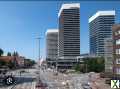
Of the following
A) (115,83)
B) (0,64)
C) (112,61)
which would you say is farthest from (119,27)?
(0,64)

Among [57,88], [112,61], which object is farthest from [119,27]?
[57,88]

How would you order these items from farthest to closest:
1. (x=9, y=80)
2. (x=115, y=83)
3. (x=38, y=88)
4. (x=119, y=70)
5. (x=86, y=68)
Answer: (x=86, y=68)
(x=119, y=70)
(x=38, y=88)
(x=115, y=83)
(x=9, y=80)

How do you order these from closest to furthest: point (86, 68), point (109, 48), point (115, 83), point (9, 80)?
point (9, 80)
point (115, 83)
point (109, 48)
point (86, 68)

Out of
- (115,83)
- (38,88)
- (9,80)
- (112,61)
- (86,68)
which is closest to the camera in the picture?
(9,80)

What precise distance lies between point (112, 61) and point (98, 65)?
233 ft

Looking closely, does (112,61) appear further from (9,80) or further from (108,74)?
(9,80)

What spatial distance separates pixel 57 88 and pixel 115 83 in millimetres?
23602

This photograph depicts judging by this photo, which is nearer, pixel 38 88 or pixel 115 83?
pixel 115 83

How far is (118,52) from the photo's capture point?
108938 millimetres

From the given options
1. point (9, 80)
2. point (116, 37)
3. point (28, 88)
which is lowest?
point (28, 88)

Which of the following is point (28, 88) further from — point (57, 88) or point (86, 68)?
point (86, 68)

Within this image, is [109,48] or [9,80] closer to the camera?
[9,80]

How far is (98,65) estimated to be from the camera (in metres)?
184

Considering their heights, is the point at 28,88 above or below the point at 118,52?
below
